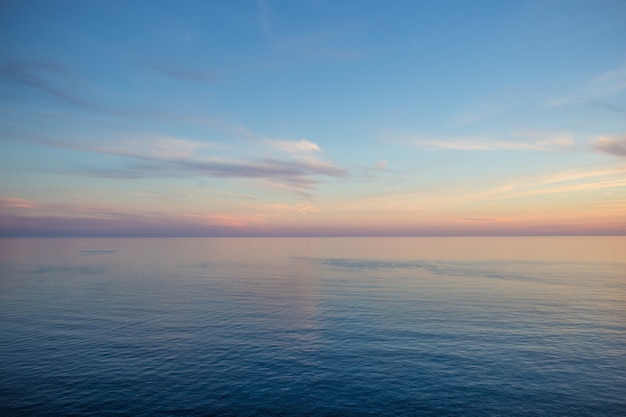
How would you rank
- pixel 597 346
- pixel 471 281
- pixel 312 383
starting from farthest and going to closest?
pixel 471 281 < pixel 597 346 < pixel 312 383

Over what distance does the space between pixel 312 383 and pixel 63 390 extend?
32212 millimetres

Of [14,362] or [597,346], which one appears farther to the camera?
[597,346]

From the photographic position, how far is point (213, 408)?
43594mm

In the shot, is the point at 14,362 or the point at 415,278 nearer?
the point at 14,362

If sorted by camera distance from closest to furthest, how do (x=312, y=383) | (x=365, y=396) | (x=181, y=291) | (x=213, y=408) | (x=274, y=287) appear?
1. (x=213, y=408)
2. (x=365, y=396)
3. (x=312, y=383)
4. (x=181, y=291)
5. (x=274, y=287)

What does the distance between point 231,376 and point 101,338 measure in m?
32.4

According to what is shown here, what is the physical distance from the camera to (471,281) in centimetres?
14325

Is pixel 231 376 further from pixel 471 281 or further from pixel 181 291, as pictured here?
pixel 471 281

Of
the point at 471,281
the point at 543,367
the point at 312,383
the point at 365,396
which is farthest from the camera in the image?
the point at 471,281

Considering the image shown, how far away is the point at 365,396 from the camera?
153 feet

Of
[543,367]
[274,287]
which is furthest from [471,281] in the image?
[543,367]

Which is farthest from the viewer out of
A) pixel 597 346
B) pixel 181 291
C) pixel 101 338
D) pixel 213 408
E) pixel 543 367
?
pixel 181 291

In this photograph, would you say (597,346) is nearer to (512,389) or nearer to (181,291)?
(512,389)

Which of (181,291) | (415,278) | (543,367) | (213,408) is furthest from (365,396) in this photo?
(415,278)
